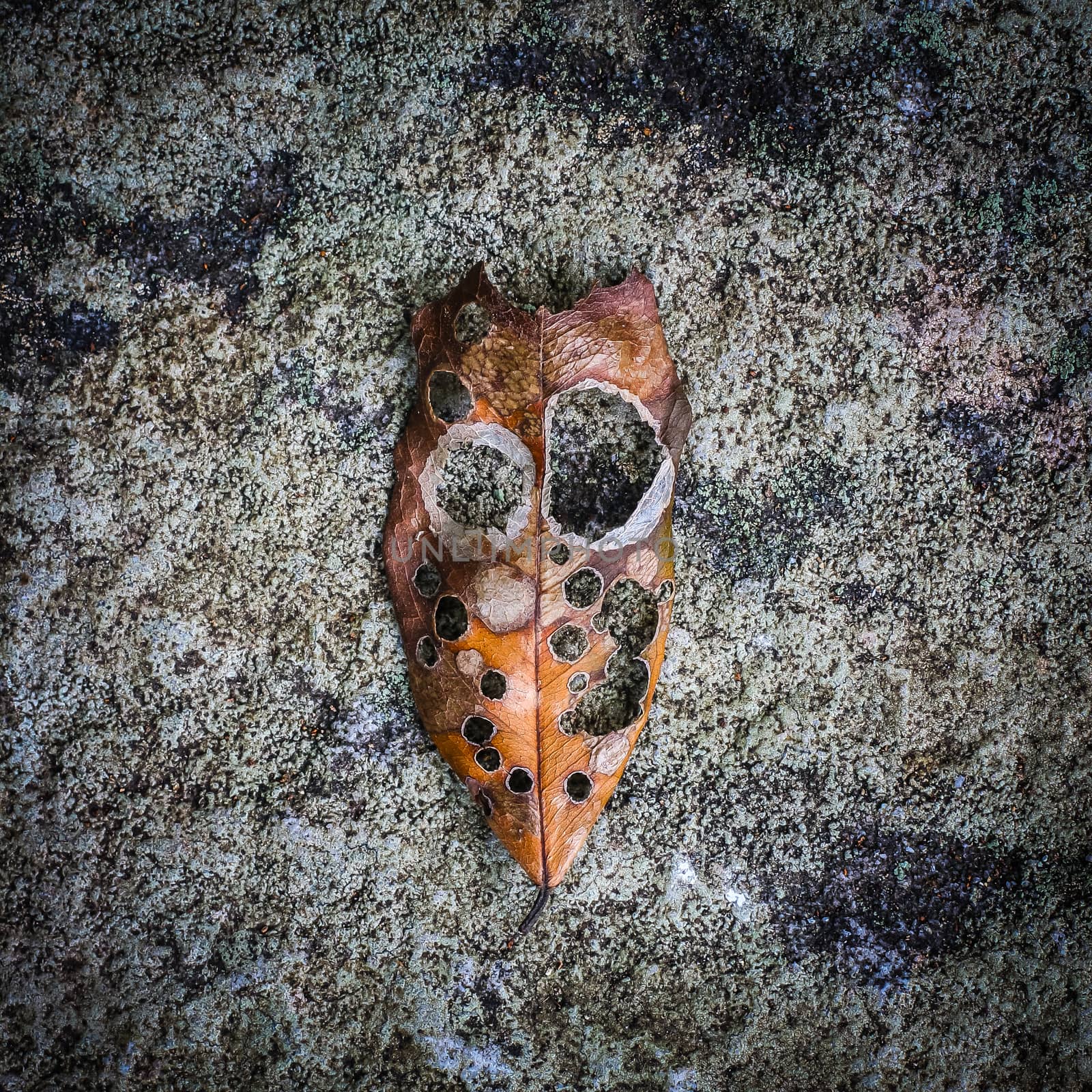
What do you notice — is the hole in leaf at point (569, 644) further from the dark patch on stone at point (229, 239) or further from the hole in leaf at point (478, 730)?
the dark patch on stone at point (229, 239)

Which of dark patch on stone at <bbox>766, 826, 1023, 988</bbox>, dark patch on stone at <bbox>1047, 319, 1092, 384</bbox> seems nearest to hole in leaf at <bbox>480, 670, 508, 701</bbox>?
dark patch on stone at <bbox>766, 826, 1023, 988</bbox>

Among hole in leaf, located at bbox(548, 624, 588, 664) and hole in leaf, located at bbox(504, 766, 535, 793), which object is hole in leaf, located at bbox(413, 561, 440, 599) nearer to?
hole in leaf, located at bbox(548, 624, 588, 664)

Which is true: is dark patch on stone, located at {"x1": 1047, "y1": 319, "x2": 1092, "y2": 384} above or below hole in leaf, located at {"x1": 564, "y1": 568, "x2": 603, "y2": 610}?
above

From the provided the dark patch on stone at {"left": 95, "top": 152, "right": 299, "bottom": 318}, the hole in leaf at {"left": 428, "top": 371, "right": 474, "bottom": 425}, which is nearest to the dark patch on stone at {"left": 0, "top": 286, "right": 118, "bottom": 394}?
the dark patch on stone at {"left": 95, "top": 152, "right": 299, "bottom": 318}

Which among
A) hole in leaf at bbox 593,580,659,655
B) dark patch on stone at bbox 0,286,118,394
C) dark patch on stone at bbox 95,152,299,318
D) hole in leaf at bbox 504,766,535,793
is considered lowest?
hole in leaf at bbox 504,766,535,793

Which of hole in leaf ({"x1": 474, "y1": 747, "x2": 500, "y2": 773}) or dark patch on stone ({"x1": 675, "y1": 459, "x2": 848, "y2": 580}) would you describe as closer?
hole in leaf ({"x1": 474, "y1": 747, "x2": 500, "y2": 773})

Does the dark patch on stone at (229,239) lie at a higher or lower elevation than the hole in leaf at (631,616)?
higher

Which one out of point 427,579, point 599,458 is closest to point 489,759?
point 427,579

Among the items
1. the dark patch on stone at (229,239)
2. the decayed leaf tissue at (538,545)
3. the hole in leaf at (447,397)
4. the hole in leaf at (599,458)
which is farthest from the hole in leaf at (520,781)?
Result: the dark patch on stone at (229,239)
